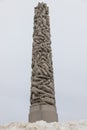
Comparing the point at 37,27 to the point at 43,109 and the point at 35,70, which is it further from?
the point at 43,109

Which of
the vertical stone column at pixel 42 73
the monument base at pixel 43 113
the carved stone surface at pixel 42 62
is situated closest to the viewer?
the monument base at pixel 43 113

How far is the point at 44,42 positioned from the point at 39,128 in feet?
21.7

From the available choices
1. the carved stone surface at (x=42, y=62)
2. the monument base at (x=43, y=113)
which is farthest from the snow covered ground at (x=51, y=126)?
the carved stone surface at (x=42, y=62)

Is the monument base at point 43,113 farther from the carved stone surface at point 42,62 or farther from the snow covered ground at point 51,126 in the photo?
the snow covered ground at point 51,126

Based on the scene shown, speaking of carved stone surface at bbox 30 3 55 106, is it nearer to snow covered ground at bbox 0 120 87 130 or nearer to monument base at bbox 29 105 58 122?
monument base at bbox 29 105 58 122

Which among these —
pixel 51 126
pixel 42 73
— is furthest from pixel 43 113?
pixel 51 126

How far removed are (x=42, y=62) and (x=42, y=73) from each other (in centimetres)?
47

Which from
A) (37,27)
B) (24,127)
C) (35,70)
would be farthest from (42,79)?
(24,127)

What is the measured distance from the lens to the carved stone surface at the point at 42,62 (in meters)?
10.2

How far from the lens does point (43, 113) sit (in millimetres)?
9664

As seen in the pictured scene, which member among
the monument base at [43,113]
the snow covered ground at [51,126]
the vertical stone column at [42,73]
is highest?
the vertical stone column at [42,73]

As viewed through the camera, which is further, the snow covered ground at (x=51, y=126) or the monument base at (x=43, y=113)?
the monument base at (x=43, y=113)

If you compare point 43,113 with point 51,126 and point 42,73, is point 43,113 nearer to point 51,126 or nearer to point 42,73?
point 42,73

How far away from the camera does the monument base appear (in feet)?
31.6
